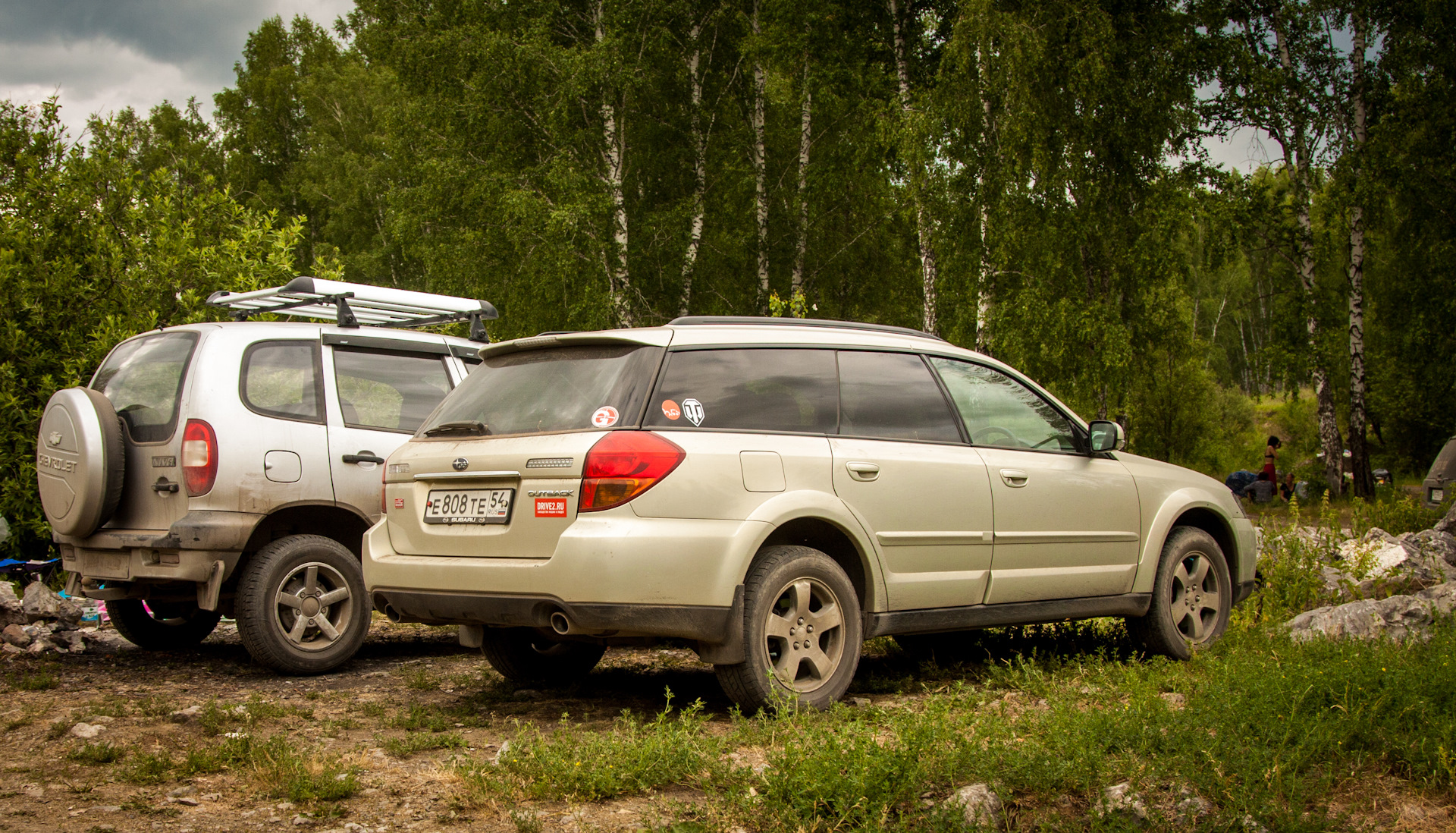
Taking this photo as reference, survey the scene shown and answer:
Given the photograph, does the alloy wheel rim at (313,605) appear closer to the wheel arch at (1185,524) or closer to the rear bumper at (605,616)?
the rear bumper at (605,616)

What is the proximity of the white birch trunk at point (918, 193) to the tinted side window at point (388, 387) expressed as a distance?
13.2 meters

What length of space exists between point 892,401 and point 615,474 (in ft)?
5.57

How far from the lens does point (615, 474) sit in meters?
4.50

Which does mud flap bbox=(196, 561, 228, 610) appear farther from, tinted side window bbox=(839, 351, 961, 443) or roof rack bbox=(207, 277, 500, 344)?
tinted side window bbox=(839, 351, 961, 443)

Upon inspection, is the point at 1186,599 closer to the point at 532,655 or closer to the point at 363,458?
the point at 532,655

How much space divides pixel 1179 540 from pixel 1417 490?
2438 cm

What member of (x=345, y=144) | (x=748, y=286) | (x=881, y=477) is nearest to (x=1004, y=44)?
(x=748, y=286)

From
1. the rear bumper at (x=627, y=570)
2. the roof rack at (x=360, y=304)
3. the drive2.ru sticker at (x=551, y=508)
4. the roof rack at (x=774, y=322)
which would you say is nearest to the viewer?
the rear bumper at (x=627, y=570)

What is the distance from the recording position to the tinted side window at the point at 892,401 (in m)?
5.41

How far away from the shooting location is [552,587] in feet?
14.8

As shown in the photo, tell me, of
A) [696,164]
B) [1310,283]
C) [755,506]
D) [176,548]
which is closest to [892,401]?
[755,506]

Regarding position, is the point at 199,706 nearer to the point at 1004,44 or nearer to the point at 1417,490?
the point at 1004,44

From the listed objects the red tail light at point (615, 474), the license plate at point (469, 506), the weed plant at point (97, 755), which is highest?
the red tail light at point (615, 474)

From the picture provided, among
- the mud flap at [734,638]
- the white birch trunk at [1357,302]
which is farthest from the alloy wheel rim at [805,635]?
the white birch trunk at [1357,302]
